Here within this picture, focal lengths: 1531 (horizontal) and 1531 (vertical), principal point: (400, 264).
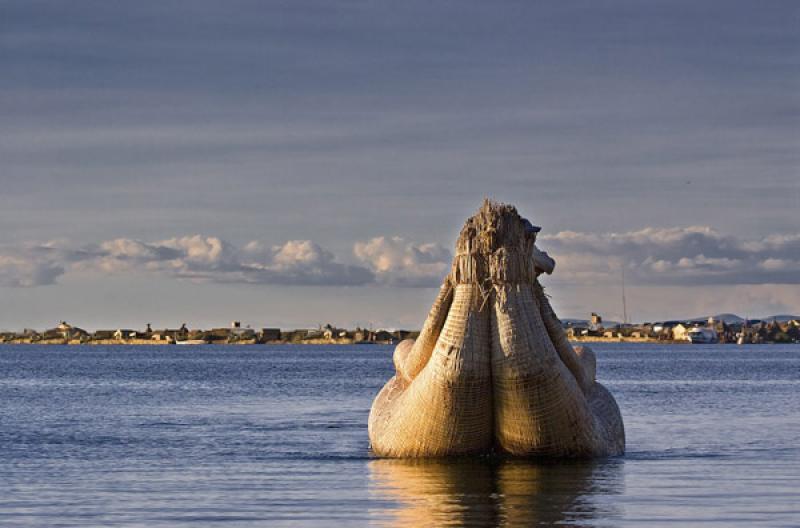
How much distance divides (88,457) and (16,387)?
180 feet

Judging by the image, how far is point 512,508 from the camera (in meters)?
22.9

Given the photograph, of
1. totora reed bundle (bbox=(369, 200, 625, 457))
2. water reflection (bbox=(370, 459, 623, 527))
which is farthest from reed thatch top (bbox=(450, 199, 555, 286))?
water reflection (bbox=(370, 459, 623, 527))

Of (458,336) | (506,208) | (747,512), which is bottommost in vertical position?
(747,512)

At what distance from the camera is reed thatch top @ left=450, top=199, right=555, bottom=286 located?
28.7m

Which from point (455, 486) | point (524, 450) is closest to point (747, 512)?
point (455, 486)

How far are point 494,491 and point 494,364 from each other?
381 centimetres

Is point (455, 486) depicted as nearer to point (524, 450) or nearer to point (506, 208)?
point (524, 450)

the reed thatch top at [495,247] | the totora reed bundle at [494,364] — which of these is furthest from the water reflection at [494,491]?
the reed thatch top at [495,247]

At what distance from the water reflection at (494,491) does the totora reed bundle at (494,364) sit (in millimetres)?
499

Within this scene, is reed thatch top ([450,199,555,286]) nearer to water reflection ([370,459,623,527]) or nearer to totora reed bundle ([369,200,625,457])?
totora reed bundle ([369,200,625,457])

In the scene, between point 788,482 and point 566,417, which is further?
point 566,417

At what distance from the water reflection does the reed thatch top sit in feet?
11.7

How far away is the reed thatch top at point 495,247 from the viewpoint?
28656 millimetres

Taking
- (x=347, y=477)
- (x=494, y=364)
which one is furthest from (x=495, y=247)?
(x=347, y=477)
